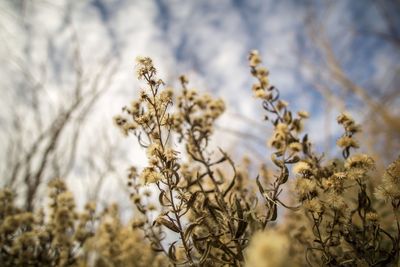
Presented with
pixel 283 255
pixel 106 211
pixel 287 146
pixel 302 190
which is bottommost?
pixel 283 255

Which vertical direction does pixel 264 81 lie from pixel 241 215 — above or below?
above

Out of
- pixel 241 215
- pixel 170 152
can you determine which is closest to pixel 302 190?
pixel 241 215

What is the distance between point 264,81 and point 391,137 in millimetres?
3612

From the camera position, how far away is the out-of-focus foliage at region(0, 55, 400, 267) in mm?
1416

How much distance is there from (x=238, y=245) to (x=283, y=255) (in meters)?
0.94

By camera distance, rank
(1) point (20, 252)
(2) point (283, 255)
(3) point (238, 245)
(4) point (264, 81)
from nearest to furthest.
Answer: (2) point (283, 255) → (3) point (238, 245) → (4) point (264, 81) → (1) point (20, 252)

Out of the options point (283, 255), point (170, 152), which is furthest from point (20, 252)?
point (283, 255)

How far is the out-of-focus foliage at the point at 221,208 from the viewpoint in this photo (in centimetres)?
142

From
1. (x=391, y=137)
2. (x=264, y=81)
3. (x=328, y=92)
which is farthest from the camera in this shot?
(x=391, y=137)

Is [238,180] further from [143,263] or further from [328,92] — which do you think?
[328,92]

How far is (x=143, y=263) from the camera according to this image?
11.2 ft

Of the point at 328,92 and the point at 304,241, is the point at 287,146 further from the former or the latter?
the point at 328,92

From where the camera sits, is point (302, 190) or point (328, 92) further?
point (328, 92)

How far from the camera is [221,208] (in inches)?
63.2
